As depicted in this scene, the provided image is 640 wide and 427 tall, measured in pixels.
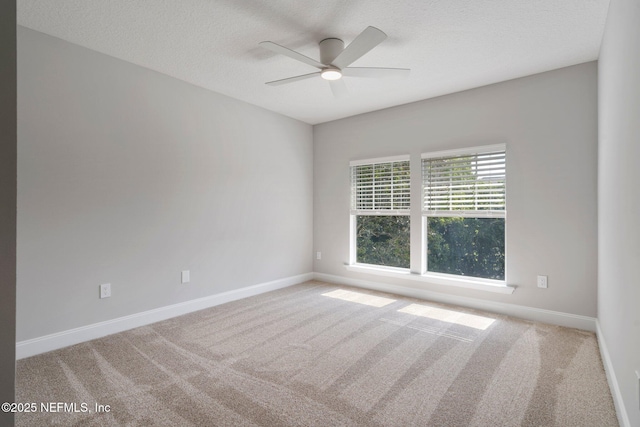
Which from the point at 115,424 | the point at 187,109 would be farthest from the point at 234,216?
the point at 115,424

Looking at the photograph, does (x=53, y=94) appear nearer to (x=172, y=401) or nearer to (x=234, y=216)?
(x=234, y=216)

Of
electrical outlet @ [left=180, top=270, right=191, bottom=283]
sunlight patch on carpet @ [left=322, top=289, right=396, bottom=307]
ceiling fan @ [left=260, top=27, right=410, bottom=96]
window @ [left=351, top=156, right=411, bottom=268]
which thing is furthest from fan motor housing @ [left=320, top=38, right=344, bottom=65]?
sunlight patch on carpet @ [left=322, top=289, right=396, bottom=307]

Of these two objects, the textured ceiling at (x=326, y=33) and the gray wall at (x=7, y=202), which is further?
the textured ceiling at (x=326, y=33)

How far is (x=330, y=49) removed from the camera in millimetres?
2574

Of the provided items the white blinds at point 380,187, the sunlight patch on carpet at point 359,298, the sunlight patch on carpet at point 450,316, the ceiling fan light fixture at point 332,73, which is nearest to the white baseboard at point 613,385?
the sunlight patch on carpet at point 450,316

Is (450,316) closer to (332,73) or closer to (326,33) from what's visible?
(332,73)

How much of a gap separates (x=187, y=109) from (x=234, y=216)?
1.35 metres

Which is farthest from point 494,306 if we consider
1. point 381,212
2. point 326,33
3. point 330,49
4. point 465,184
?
point 326,33

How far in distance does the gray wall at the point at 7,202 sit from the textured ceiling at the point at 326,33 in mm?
1487

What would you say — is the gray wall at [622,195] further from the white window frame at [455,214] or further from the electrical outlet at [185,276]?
the electrical outlet at [185,276]

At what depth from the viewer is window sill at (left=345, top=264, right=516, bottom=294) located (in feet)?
11.3

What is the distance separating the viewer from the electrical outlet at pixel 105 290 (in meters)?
2.81

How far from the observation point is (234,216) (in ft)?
13.0

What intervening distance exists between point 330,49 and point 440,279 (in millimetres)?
2849
